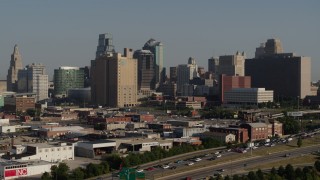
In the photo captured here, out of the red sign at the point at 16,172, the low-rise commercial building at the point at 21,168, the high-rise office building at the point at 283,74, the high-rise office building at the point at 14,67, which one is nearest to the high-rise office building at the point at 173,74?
the high-rise office building at the point at 283,74

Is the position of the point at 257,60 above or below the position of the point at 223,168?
above

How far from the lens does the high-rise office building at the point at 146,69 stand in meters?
144

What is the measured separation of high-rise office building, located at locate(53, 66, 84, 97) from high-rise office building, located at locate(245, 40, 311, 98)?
39681mm

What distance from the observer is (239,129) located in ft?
155

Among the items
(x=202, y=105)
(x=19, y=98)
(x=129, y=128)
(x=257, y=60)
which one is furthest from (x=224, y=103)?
(x=129, y=128)

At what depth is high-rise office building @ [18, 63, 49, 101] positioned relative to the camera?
12262 cm

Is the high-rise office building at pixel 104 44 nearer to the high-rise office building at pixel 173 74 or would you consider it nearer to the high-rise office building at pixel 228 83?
the high-rise office building at pixel 173 74

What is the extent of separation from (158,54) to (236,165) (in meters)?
131

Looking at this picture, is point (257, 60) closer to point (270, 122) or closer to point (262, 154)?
point (270, 122)

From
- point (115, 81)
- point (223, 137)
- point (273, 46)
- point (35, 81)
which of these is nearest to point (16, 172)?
point (223, 137)

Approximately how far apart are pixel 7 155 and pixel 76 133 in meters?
13.0

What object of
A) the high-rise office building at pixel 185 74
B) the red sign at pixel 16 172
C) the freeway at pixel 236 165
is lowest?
the red sign at pixel 16 172

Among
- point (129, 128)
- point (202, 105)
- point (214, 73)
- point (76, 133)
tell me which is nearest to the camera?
point (76, 133)

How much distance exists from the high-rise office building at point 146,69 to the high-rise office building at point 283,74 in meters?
31.5
